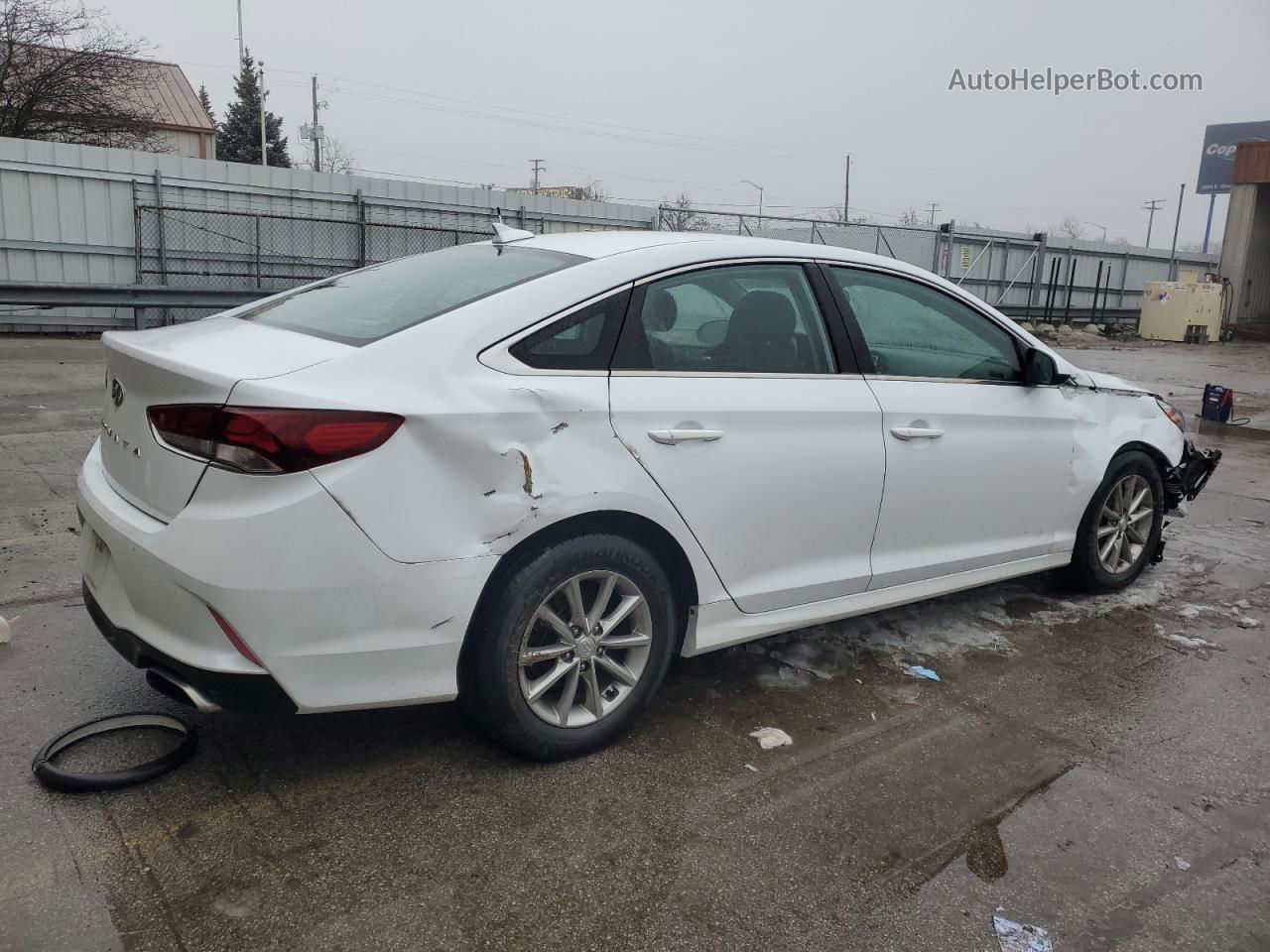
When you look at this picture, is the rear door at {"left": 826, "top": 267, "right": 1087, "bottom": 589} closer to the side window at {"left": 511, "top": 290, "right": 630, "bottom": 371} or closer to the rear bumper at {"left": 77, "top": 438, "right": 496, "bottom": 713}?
the side window at {"left": 511, "top": 290, "right": 630, "bottom": 371}

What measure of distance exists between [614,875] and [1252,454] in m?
9.22

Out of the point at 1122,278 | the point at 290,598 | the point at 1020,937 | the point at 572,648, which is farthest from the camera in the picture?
the point at 1122,278

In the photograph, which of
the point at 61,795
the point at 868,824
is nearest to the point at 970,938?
the point at 868,824

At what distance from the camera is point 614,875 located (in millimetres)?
2594

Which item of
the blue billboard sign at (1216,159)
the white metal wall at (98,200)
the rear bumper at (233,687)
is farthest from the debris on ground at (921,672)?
the blue billboard sign at (1216,159)

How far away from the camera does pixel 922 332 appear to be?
160 inches

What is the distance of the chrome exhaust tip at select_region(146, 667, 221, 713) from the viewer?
2.64 meters

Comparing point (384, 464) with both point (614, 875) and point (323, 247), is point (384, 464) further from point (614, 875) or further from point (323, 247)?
point (323, 247)

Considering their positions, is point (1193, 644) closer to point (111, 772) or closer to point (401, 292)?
point (401, 292)

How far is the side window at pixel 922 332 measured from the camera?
3.82 meters

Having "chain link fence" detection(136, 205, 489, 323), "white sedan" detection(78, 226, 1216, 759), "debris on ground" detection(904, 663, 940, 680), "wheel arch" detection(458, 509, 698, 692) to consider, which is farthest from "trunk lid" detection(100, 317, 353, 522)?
"chain link fence" detection(136, 205, 489, 323)

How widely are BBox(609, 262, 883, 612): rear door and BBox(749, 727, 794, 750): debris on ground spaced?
1.33 ft

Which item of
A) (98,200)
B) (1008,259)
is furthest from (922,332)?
(1008,259)

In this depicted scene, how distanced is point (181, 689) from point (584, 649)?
1.11m
